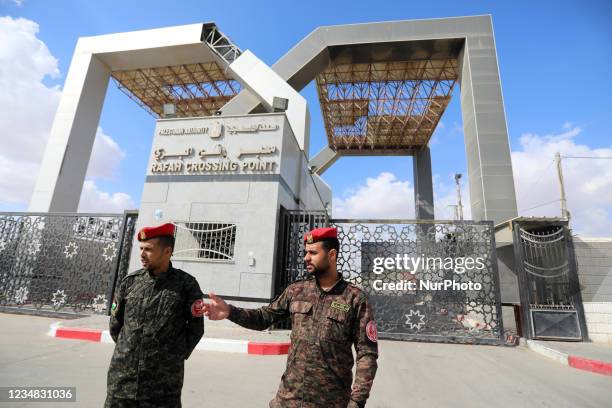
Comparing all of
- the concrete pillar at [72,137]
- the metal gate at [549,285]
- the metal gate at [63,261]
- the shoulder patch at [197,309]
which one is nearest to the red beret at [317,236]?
the shoulder patch at [197,309]

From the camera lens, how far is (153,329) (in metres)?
1.80

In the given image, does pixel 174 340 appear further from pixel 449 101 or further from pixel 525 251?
pixel 449 101

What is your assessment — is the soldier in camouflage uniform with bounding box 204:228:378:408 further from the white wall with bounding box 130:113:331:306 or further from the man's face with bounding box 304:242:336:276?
the white wall with bounding box 130:113:331:306

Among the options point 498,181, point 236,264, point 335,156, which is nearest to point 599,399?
point 236,264

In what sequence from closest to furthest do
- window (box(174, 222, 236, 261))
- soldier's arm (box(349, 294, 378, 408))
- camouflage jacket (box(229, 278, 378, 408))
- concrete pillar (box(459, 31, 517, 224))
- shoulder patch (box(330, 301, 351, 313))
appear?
soldier's arm (box(349, 294, 378, 408)) → camouflage jacket (box(229, 278, 378, 408)) → shoulder patch (box(330, 301, 351, 313)) → window (box(174, 222, 236, 261)) → concrete pillar (box(459, 31, 517, 224))

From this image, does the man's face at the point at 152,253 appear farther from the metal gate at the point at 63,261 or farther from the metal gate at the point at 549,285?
the metal gate at the point at 549,285

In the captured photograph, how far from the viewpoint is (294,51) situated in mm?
11531

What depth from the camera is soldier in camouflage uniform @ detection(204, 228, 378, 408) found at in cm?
154

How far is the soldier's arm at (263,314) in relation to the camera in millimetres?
1789

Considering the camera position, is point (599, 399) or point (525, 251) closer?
point (599, 399)

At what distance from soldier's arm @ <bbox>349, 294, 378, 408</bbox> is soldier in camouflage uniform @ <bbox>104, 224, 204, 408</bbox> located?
0.95 meters

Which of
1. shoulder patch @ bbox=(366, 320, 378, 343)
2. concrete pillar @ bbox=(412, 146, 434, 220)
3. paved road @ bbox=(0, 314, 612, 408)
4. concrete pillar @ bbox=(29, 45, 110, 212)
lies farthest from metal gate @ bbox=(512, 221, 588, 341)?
concrete pillar @ bbox=(29, 45, 110, 212)

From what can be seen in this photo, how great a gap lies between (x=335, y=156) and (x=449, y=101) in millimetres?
8315

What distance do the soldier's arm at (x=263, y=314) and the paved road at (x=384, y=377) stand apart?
1550 mm
